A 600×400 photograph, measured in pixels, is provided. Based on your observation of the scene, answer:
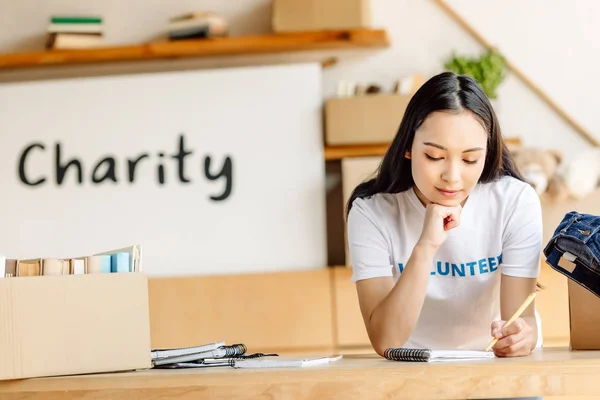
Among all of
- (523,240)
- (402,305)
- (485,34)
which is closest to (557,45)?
(485,34)

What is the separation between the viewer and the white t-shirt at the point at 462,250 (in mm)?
1635

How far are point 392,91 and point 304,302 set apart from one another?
83 centimetres

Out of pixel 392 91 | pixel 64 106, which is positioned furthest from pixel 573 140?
pixel 64 106

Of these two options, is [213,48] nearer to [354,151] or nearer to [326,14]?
[326,14]

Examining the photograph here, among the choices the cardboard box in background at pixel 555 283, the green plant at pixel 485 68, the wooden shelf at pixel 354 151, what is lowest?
the cardboard box in background at pixel 555 283

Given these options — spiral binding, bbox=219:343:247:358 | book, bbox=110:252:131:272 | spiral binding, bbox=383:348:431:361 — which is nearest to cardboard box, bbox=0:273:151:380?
book, bbox=110:252:131:272

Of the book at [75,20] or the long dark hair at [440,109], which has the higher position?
the book at [75,20]

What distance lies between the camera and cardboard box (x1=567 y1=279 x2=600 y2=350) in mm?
1361

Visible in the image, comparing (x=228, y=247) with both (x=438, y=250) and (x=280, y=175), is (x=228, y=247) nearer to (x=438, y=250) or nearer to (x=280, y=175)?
(x=280, y=175)

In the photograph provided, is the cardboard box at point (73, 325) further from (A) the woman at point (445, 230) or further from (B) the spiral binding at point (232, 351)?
(A) the woman at point (445, 230)

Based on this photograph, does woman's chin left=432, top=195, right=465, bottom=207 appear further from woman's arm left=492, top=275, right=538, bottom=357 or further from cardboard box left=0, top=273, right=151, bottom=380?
cardboard box left=0, top=273, right=151, bottom=380

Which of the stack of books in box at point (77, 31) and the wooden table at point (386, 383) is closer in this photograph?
the wooden table at point (386, 383)

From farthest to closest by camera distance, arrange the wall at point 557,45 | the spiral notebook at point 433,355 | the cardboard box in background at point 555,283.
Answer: the wall at point 557,45 → the cardboard box in background at point 555,283 → the spiral notebook at point 433,355

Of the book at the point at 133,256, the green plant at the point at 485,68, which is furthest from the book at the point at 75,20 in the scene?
the book at the point at 133,256
